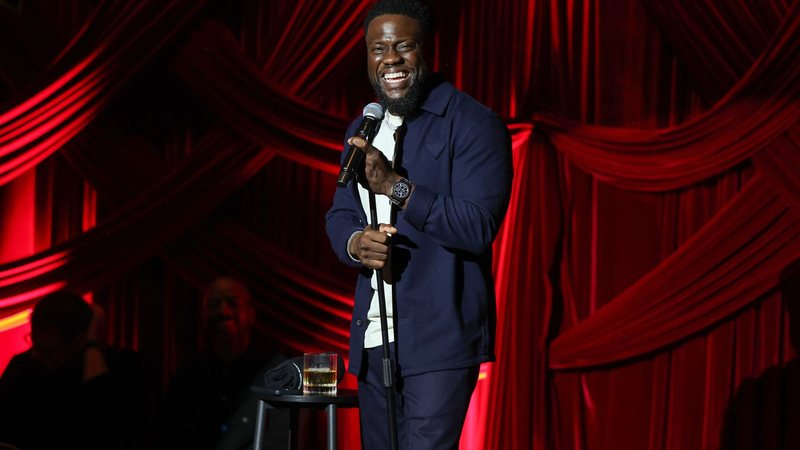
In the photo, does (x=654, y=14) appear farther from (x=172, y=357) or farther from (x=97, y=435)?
(x=97, y=435)

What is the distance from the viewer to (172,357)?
15.0ft

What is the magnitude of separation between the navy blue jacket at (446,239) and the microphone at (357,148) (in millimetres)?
97

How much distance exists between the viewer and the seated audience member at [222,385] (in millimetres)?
3904

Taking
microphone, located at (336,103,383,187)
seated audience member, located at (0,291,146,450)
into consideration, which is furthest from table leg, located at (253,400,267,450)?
microphone, located at (336,103,383,187)

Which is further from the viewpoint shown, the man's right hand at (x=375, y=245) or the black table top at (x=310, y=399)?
the black table top at (x=310, y=399)

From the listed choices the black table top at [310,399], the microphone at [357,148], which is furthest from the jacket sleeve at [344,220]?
the black table top at [310,399]

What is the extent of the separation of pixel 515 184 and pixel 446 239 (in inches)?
91.9

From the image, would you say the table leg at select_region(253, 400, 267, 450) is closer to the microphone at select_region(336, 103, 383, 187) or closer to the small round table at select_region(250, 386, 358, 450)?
the small round table at select_region(250, 386, 358, 450)

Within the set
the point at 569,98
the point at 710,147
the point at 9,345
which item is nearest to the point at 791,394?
the point at 710,147

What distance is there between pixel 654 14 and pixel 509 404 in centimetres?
168

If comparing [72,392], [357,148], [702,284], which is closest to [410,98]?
[357,148]

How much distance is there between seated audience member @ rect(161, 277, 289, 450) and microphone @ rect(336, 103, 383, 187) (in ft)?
6.48

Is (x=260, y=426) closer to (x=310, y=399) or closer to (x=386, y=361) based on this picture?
(x=310, y=399)

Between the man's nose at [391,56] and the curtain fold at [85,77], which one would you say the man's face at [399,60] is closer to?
the man's nose at [391,56]
